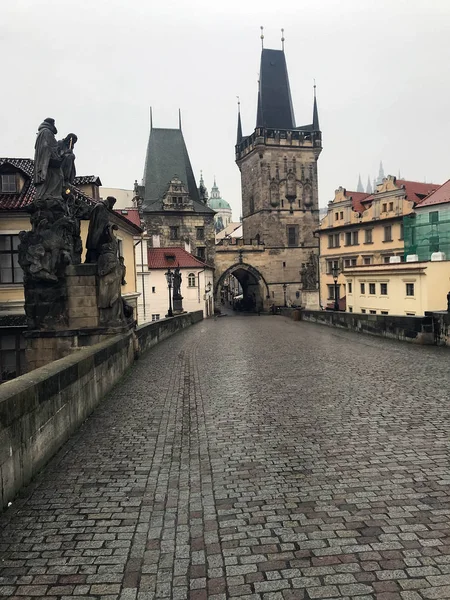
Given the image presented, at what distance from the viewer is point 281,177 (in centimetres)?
5800

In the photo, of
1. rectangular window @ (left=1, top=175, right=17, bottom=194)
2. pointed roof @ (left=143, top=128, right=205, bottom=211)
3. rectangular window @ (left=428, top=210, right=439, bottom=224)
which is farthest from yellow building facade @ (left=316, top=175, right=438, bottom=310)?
rectangular window @ (left=1, top=175, right=17, bottom=194)

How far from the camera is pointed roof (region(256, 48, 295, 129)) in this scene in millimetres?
59469

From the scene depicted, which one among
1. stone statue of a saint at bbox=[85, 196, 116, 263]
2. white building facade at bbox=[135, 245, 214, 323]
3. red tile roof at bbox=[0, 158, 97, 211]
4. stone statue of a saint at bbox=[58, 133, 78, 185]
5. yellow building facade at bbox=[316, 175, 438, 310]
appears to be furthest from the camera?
yellow building facade at bbox=[316, 175, 438, 310]

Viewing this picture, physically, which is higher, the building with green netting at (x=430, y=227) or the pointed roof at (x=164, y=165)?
→ the pointed roof at (x=164, y=165)

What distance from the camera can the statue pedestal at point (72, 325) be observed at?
9617 millimetres

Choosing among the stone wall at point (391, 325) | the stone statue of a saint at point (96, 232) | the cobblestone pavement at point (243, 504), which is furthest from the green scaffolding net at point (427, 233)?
the stone statue of a saint at point (96, 232)

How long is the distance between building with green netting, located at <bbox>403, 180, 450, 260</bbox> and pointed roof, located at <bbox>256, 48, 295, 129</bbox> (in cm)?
2899

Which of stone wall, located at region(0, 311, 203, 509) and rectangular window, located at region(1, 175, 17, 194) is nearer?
stone wall, located at region(0, 311, 203, 509)

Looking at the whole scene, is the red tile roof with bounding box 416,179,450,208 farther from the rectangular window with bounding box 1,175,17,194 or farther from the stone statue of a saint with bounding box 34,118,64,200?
the stone statue of a saint with bounding box 34,118,64,200

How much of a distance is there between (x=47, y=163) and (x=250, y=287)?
168 ft

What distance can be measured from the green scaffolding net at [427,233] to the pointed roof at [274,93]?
95.3 ft

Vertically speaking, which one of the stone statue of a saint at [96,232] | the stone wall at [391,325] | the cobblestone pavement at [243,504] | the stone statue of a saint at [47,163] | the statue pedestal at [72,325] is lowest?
the cobblestone pavement at [243,504]

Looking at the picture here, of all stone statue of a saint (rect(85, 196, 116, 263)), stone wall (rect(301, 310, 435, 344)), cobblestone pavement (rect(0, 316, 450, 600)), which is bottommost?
cobblestone pavement (rect(0, 316, 450, 600))

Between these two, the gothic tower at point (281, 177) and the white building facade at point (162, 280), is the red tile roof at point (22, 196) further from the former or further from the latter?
the gothic tower at point (281, 177)
